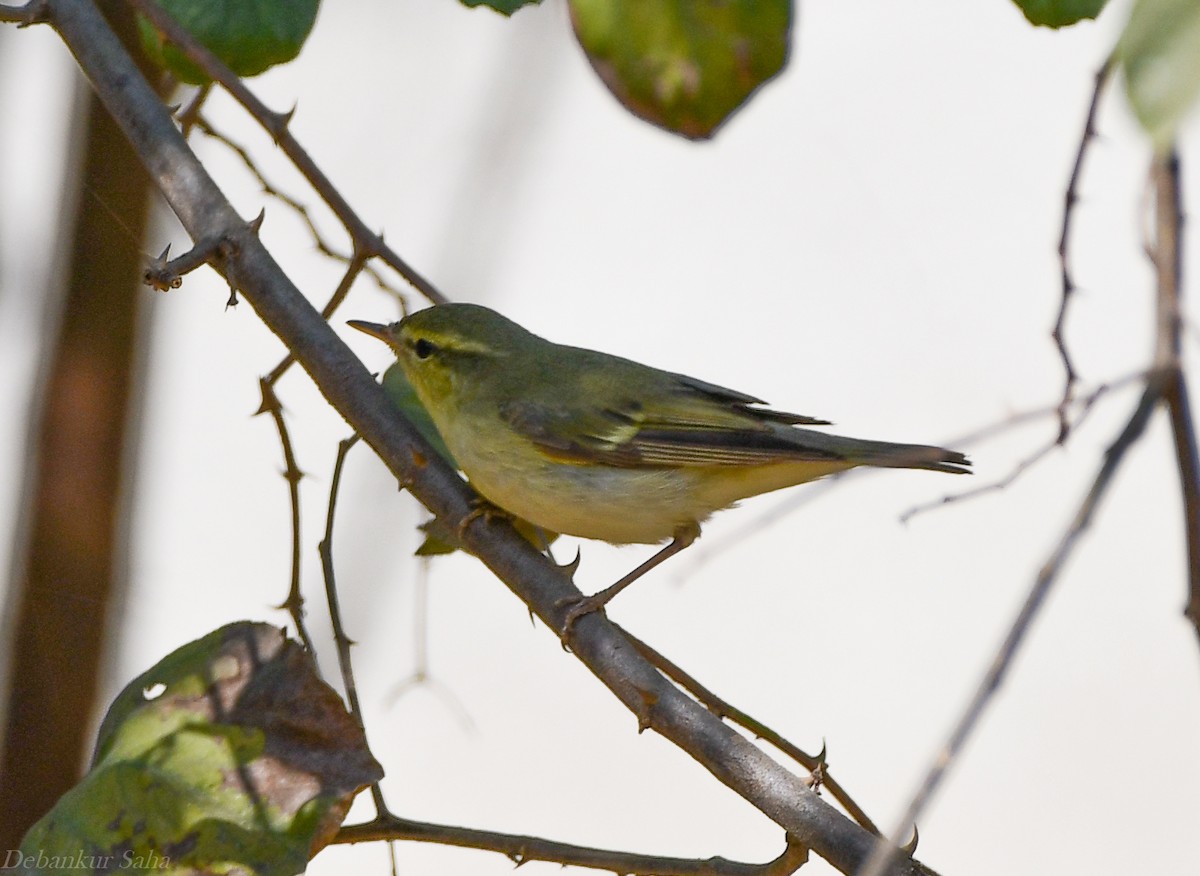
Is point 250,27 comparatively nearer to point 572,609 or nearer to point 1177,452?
point 572,609

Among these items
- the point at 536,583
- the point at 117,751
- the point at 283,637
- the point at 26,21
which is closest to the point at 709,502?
the point at 536,583

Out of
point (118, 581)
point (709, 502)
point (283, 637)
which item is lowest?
point (283, 637)

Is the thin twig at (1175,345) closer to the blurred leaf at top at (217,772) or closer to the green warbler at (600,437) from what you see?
the blurred leaf at top at (217,772)

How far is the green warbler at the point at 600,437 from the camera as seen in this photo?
8.66 feet

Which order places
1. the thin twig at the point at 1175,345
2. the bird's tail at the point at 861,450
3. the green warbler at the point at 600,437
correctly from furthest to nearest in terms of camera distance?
the green warbler at the point at 600,437 < the bird's tail at the point at 861,450 < the thin twig at the point at 1175,345

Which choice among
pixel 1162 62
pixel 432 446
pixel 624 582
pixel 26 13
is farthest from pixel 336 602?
pixel 1162 62

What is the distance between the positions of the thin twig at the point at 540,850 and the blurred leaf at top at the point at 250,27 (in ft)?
3.70

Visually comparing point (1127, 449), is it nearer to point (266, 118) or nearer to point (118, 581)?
point (266, 118)

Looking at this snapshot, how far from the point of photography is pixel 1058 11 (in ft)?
4.72

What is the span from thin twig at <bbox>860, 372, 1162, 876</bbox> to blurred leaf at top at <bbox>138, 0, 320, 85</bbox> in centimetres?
135

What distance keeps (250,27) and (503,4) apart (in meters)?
0.39

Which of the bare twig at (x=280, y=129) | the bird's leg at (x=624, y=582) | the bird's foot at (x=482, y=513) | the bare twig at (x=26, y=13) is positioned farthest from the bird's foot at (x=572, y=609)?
the bare twig at (x=26, y=13)

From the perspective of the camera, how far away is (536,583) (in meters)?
2.00

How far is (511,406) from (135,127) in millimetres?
1044
